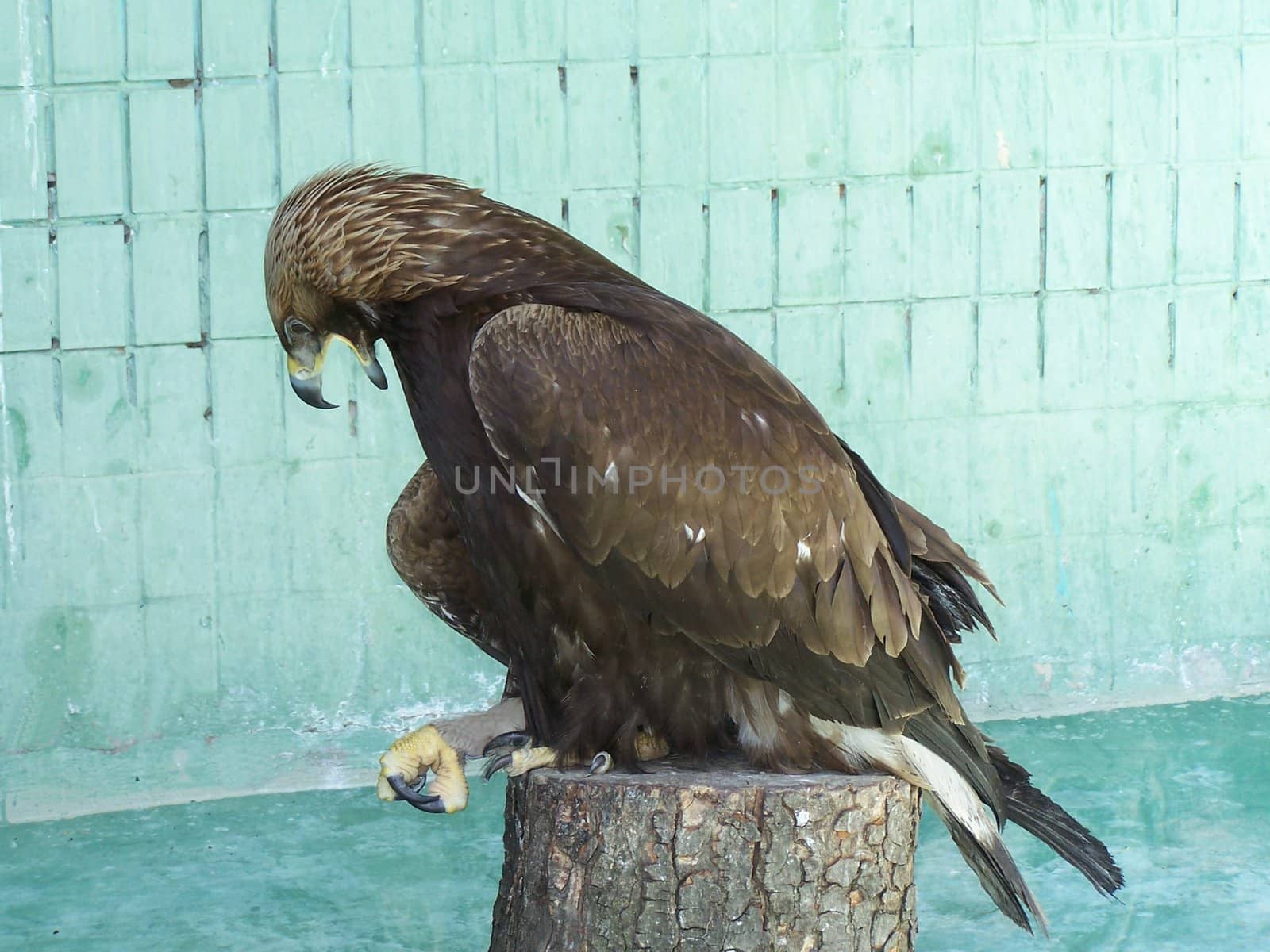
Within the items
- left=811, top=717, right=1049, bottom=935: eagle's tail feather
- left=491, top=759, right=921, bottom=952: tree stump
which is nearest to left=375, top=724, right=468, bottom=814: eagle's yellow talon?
left=491, top=759, right=921, bottom=952: tree stump

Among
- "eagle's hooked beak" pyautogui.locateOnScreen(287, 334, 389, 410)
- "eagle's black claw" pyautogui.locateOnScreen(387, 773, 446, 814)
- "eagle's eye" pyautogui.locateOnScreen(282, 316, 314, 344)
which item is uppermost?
"eagle's eye" pyautogui.locateOnScreen(282, 316, 314, 344)

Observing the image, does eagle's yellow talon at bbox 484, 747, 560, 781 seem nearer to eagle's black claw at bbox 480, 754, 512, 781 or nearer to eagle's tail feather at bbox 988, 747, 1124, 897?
eagle's black claw at bbox 480, 754, 512, 781

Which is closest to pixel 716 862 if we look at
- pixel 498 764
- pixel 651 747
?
pixel 651 747

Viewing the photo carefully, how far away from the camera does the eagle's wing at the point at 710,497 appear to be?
203 cm

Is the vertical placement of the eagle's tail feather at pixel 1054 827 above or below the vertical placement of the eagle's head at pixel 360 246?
below

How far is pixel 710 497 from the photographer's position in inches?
82.6

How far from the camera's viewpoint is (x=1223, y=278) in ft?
13.8

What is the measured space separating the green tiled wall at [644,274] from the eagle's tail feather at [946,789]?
1.76 metres

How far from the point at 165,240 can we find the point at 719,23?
1.42 metres

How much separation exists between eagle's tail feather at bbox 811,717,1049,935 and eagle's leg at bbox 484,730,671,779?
0.24 meters

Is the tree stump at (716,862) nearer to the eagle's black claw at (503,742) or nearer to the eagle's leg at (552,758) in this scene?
the eagle's leg at (552,758)

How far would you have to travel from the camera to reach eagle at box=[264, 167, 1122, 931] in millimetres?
2062

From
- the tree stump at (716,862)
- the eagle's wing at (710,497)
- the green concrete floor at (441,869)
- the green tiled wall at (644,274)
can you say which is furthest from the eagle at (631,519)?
the green tiled wall at (644,274)

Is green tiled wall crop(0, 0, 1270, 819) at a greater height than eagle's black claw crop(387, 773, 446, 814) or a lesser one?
greater
